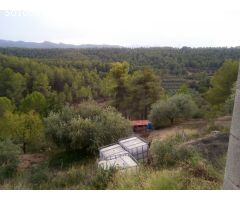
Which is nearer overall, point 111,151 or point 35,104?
point 111,151

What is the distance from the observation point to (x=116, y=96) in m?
28.0

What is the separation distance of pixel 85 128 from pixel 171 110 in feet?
26.7

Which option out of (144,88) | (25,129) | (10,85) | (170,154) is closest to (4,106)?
(25,129)

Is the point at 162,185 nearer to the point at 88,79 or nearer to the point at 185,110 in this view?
the point at 185,110

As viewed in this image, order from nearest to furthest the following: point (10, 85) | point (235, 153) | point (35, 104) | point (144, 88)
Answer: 1. point (235, 153)
2. point (35, 104)
3. point (144, 88)
4. point (10, 85)

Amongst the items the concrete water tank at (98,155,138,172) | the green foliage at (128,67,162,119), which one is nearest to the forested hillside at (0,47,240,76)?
the green foliage at (128,67,162,119)

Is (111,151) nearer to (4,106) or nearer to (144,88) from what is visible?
(144,88)

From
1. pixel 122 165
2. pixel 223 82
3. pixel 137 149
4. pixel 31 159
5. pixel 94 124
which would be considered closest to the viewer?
pixel 122 165

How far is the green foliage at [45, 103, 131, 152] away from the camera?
15.5m

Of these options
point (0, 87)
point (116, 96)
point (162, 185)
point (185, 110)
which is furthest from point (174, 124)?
point (162, 185)

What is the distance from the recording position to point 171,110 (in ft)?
71.8

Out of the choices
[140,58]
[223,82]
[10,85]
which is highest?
[223,82]

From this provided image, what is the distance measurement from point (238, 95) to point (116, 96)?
26227 mm
